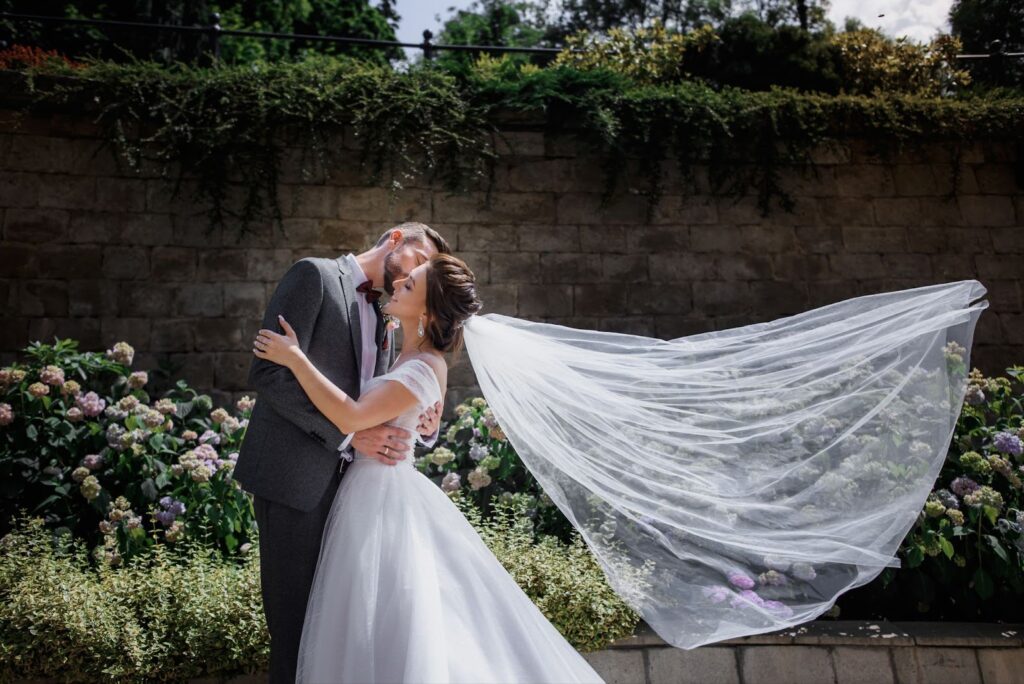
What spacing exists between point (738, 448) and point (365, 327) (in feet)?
4.22

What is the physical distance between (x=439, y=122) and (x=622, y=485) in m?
4.32

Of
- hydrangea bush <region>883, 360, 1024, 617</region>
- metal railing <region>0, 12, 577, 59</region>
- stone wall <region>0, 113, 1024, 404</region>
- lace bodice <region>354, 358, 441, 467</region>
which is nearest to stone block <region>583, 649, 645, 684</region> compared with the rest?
hydrangea bush <region>883, 360, 1024, 617</region>

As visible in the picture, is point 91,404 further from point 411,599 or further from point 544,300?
point 544,300

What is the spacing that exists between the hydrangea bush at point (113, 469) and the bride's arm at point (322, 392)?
6.02 feet

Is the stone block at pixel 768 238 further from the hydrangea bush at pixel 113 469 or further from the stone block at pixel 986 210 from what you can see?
the hydrangea bush at pixel 113 469

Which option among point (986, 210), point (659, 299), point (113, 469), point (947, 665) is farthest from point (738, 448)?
point (986, 210)

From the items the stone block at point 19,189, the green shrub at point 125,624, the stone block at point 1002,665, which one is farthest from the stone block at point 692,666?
the stone block at point 19,189

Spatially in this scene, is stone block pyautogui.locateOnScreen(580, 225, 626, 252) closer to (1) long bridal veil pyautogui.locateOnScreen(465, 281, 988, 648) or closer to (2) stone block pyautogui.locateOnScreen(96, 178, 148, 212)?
(2) stone block pyautogui.locateOnScreen(96, 178, 148, 212)

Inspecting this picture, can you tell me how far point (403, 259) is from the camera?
260cm

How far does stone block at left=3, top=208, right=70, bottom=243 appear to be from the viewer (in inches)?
229

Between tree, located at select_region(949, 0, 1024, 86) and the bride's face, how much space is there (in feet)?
22.5

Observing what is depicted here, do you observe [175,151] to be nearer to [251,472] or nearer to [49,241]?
[49,241]

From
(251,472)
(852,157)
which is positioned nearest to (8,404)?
(251,472)

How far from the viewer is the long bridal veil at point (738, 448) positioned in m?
2.54
